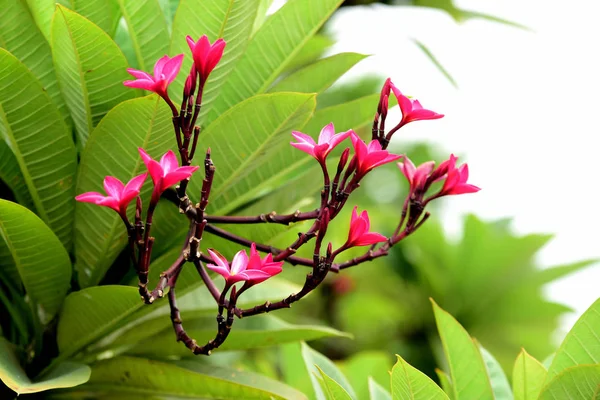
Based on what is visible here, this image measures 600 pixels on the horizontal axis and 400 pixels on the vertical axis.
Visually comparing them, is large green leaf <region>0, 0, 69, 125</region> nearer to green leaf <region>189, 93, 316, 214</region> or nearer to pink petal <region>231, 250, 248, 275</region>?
green leaf <region>189, 93, 316, 214</region>

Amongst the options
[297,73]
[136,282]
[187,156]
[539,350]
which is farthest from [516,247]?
[187,156]

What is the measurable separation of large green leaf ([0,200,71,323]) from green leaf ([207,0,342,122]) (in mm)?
272

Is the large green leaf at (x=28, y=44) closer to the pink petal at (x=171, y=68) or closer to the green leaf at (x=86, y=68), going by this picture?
the green leaf at (x=86, y=68)

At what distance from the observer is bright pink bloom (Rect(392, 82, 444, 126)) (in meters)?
0.75

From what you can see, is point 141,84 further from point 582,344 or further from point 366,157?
point 582,344

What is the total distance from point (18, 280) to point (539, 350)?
1.54 metres

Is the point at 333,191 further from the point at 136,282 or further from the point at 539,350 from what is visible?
the point at 539,350

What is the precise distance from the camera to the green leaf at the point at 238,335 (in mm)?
960

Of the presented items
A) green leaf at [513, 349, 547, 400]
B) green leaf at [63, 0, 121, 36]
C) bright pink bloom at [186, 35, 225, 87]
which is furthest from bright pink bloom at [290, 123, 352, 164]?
green leaf at [513, 349, 547, 400]

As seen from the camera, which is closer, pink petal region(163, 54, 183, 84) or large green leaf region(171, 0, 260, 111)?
pink petal region(163, 54, 183, 84)

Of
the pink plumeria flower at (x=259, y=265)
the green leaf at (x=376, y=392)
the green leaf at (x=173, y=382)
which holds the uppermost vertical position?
the pink plumeria flower at (x=259, y=265)

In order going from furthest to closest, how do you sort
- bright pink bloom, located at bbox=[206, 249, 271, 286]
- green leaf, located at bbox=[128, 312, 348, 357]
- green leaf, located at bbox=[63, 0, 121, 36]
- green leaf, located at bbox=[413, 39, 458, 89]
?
green leaf, located at bbox=[413, 39, 458, 89]
green leaf, located at bbox=[128, 312, 348, 357]
green leaf, located at bbox=[63, 0, 121, 36]
bright pink bloom, located at bbox=[206, 249, 271, 286]

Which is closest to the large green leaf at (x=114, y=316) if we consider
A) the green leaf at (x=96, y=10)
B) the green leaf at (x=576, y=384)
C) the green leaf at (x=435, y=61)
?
the green leaf at (x=96, y=10)

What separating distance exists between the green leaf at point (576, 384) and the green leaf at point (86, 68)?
60cm
